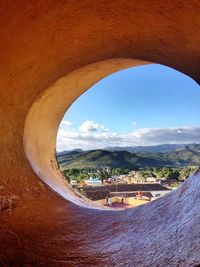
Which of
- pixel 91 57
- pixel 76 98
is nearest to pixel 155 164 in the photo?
pixel 76 98

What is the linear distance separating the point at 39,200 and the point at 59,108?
108cm

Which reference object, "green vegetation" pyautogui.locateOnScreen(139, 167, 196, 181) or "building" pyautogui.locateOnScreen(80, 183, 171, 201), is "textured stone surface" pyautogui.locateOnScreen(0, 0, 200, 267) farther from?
"green vegetation" pyautogui.locateOnScreen(139, 167, 196, 181)

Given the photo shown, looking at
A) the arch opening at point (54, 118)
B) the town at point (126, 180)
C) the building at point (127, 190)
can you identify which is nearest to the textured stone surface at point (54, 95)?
the arch opening at point (54, 118)

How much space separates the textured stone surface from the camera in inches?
62.3

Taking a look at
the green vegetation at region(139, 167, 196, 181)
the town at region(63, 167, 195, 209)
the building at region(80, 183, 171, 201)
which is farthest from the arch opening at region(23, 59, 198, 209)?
the green vegetation at region(139, 167, 196, 181)

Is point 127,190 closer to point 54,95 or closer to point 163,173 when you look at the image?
point 163,173

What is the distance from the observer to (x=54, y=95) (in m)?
2.61

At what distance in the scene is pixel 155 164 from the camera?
1216cm

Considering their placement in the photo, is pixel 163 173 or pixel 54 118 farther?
pixel 163 173

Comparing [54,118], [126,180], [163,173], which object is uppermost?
[163,173]

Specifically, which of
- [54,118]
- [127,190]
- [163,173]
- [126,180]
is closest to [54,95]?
[54,118]

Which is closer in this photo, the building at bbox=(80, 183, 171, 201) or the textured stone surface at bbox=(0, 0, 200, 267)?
the textured stone surface at bbox=(0, 0, 200, 267)

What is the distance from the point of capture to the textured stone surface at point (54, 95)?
1.58 meters

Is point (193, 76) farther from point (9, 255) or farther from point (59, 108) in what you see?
point (9, 255)
